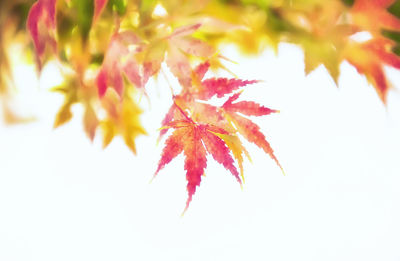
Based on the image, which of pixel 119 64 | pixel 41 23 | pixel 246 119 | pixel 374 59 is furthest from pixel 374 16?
pixel 41 23

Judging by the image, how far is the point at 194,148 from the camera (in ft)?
1.58

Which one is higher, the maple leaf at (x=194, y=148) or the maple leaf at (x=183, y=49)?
the maple leaf at (x=183, y=49)

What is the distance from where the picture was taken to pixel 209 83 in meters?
0.50

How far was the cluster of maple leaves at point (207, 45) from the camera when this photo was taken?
475mm

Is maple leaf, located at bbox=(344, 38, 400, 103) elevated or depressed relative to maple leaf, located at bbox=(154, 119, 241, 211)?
elevated

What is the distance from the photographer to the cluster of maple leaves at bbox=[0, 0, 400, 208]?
0.47 m

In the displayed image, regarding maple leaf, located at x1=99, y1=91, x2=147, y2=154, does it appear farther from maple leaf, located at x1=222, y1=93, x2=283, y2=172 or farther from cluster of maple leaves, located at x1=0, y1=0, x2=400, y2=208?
maple leaf, located at x1=222, y1=93, x2=283, y2=172

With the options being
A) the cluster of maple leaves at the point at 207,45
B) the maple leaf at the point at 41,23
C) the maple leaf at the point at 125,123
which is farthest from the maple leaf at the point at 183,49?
the maple leaf at the point at 125,123

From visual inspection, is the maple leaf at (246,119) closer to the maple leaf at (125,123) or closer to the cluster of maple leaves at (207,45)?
the cluster of maple leaves at (207,45)

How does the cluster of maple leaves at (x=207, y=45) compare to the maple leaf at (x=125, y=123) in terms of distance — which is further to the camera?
the maple leaf at (x=125, y=123)

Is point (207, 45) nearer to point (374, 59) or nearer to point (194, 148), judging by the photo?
point (194, 148)

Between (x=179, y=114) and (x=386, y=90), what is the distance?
0.32 m

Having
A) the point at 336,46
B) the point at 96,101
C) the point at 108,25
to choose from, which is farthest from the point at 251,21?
the point at 96,101

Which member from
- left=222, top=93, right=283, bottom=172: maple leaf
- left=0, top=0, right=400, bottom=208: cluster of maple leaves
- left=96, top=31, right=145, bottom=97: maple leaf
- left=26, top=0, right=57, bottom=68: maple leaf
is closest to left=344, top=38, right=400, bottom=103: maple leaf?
left=0, top=0, right=400, bottom=208: cluster of maple leaves
